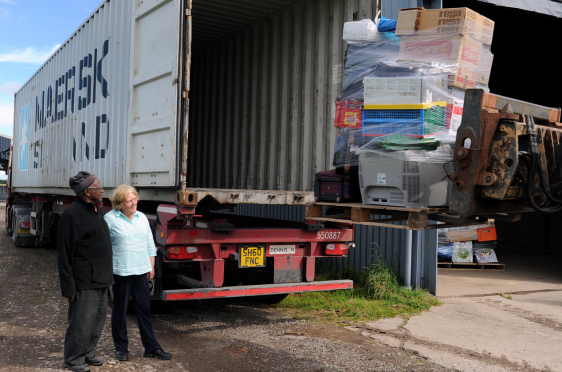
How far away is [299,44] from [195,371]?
4190 mm

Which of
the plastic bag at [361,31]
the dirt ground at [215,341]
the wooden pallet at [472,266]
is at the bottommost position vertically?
the dirt ground at [215,341]

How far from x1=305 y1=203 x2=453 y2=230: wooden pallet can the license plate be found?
1259mm

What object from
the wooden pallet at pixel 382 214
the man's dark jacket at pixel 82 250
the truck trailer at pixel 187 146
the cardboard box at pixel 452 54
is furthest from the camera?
the truck trailer at pixel 187 146

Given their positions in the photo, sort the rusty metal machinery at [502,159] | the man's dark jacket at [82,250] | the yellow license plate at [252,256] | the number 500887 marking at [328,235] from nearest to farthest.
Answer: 1. the rusty metal machinery at [502,159]
2. the man's dark jacket at [82,250]
3. the yellow license plate at [252,256]
4. the number 500887 marking at [328,235]

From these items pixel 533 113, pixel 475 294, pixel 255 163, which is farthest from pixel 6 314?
pixel 475 294

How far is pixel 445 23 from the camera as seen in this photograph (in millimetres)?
3385

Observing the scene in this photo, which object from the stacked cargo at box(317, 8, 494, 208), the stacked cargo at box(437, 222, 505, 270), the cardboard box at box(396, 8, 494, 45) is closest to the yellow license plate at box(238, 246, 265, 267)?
the stacked cargo at box(317, 8, 494, 208)

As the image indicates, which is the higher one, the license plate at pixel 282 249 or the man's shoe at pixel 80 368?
the license plate at pixel 282 249

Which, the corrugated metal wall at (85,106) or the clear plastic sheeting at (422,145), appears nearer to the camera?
the clear plastic sheeting at (422,145)

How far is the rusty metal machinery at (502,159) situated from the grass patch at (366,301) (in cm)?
313

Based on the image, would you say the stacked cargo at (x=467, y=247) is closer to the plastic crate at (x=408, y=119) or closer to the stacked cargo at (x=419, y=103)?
the stacked cargo at (x=419, y=103)

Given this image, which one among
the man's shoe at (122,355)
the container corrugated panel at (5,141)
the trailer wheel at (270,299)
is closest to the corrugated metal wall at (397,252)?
the trailer wheel at (270,299)

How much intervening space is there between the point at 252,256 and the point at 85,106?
→ 3.82 m

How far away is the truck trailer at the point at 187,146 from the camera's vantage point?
15.4ft
